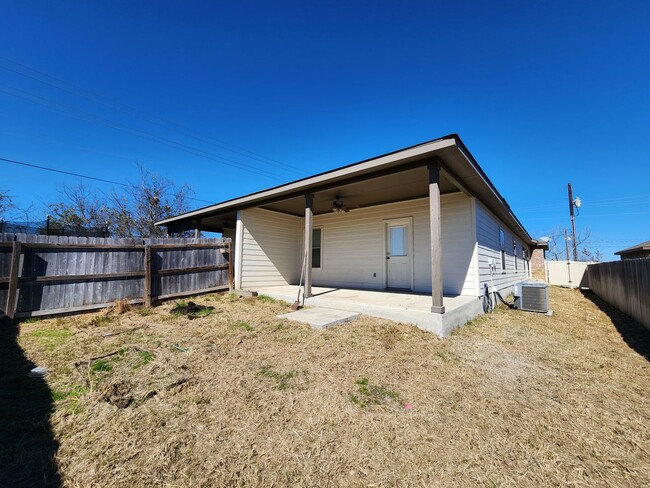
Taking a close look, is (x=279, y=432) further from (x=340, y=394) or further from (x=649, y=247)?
Answer: (x=649, y=247)

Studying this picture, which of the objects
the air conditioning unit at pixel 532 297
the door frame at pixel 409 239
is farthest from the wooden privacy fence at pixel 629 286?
the door frame at pixel 409 239

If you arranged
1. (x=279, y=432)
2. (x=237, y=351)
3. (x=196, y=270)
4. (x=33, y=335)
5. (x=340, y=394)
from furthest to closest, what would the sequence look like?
(x=196, y=270) < (x=33, y=335) < (x=237, y=351) < (x=340, y=394) < (x=279, y=432)

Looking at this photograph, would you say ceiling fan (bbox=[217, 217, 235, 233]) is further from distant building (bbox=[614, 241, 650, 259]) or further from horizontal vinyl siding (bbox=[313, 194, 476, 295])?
distant building (bbox=[614, 241, 650, 259])

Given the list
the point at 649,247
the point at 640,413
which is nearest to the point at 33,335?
the point at 640,413

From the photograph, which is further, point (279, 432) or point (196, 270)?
point (196, 270)

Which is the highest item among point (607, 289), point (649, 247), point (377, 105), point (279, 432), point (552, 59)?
point (377, 105)

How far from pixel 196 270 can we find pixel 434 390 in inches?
254

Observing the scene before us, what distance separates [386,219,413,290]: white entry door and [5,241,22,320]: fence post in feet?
26.0

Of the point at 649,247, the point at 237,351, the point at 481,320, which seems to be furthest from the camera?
the point at 649,247

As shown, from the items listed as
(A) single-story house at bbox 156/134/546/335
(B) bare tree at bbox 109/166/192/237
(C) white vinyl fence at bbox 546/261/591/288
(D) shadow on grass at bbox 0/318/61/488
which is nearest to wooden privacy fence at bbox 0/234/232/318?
(A) single-story house at bbox 156/134/546/335

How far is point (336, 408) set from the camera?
7.75 feet

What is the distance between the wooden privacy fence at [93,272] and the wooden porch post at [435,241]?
19.2 ft

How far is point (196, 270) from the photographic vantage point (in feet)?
23.7

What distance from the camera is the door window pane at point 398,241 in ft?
25.2
